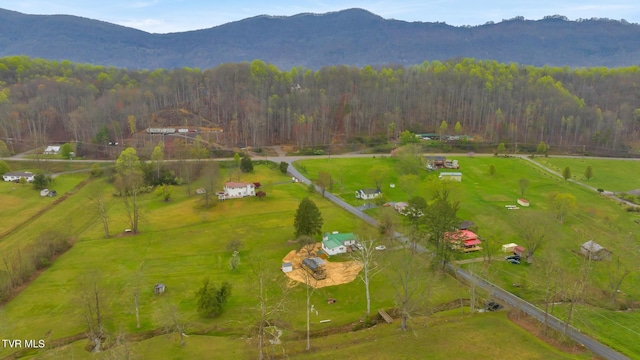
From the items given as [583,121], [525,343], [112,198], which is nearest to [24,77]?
[112,198]

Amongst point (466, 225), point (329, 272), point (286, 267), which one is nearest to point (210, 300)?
point (286, 267)

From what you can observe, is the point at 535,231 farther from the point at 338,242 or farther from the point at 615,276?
the point at 338,242


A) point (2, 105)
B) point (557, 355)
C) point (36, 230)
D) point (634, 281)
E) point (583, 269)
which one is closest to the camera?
point (557, 355)

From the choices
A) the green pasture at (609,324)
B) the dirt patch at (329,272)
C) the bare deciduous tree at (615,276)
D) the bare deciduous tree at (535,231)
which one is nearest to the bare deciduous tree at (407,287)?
the dirt patch at (329,272)

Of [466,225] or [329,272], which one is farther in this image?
[466,225]

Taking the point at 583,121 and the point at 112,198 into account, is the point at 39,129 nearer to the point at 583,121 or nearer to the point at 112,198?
the point at 112,198

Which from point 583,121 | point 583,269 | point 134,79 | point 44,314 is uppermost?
point 134,79

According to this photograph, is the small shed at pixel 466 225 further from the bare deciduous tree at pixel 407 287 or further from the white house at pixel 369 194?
the white house at pixel 369 194
